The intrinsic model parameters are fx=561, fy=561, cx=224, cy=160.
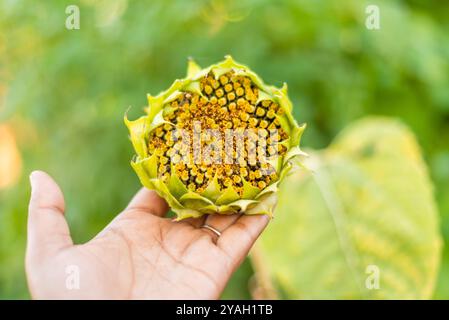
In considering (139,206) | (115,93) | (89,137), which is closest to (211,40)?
(115,93)

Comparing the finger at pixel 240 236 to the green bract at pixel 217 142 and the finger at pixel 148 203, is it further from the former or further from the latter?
the finger at pixel 148 203

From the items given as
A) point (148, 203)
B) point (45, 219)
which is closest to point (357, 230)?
point (148, 203)

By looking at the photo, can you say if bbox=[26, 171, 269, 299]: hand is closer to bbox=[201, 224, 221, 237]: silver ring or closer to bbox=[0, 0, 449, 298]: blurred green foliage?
bbox=[201, 224, 221, 237]: silver ring

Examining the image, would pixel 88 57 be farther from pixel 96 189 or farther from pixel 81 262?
pixel 81 262

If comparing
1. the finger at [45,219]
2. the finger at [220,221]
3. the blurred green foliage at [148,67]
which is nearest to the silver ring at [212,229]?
the finger at [220,221]

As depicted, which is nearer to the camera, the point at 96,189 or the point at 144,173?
the point at 144,173

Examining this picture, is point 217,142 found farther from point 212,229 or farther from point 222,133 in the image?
point 212,229

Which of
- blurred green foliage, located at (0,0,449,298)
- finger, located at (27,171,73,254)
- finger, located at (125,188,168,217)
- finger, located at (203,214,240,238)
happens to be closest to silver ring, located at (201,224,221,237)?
finger, located at (203,214,240,238)
